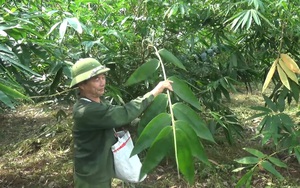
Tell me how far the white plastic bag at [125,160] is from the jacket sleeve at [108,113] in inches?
6.9

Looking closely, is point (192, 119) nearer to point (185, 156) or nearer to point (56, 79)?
point (185, 156)

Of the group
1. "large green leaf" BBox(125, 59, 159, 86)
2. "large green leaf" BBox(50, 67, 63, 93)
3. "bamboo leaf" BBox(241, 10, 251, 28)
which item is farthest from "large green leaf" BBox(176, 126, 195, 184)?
"large green leaf" BBox(50, 67, 63, 93)

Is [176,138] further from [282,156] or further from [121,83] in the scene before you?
[282,156]

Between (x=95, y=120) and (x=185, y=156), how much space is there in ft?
2.04

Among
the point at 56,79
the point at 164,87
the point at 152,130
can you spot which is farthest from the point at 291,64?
the point at 56,79

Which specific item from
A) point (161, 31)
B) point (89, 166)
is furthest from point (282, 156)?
point (89, 166)

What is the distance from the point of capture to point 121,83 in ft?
8.23

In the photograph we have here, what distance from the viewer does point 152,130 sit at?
1.16m

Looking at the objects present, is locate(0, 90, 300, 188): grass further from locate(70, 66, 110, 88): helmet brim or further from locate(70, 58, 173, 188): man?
locate(70, 66, 110, 88): helmet brim

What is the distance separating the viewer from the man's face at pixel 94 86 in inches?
65.2

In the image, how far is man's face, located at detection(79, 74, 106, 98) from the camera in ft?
5.43

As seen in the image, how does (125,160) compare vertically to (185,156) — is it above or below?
below

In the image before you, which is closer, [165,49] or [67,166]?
[165,49]

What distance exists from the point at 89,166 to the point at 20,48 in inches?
24.3
